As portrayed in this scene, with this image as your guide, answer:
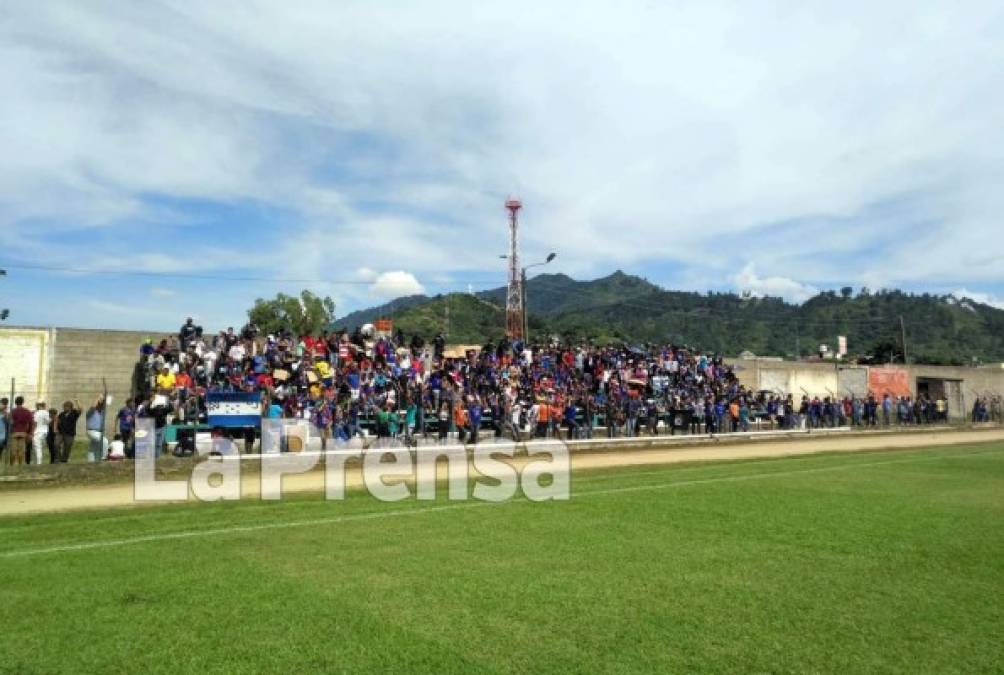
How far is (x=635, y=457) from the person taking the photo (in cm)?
2177

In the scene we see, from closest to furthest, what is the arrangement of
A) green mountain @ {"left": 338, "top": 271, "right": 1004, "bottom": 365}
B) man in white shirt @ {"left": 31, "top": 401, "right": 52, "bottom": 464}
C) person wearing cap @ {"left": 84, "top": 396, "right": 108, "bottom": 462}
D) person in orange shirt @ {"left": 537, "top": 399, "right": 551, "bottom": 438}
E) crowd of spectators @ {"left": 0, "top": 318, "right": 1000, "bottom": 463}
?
1. person wearing cap @ {"left": 84, "top": 396, "right": 108, "bottom": 462}
2. man in white shirt @ {"left": 31, "top": 401, "right": 52, "bottom": 464}
3. crowd of spectators @ {"left": 0, "top": 318, "right": 1000, "bottom": 463}
4. person in orange shirt @ {"left": 537, "top": 399, "right": 551, "bottom": 438}
5. green mountain @ {"left": 338, "top": 271, "right": 1004, "bottom": 365}

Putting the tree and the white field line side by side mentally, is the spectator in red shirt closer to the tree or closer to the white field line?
the white field line

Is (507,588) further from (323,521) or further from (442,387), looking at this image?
(442,387)

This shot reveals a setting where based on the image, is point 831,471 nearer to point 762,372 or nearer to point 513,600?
point 513,600

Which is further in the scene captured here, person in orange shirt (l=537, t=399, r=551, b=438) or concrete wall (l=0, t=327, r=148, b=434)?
person in orange shirt (l=537, t=399, r=551, b=438)

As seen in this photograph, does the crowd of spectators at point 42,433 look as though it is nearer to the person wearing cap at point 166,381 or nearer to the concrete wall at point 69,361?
the person wearing cap at point 166,381

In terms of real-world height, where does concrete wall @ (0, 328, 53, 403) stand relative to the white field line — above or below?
above

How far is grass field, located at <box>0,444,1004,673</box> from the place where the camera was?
5.05m

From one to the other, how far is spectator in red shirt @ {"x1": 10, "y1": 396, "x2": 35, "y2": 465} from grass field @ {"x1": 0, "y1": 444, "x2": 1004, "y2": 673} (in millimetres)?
6381

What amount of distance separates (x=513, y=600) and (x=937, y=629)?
326 centimetres

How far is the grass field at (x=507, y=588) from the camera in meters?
5.05

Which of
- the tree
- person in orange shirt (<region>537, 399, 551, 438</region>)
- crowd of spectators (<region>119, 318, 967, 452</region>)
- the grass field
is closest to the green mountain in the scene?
the tree

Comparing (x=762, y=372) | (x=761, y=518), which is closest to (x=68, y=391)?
(x=761, y=518)

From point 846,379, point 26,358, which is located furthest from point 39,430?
point 846,379
